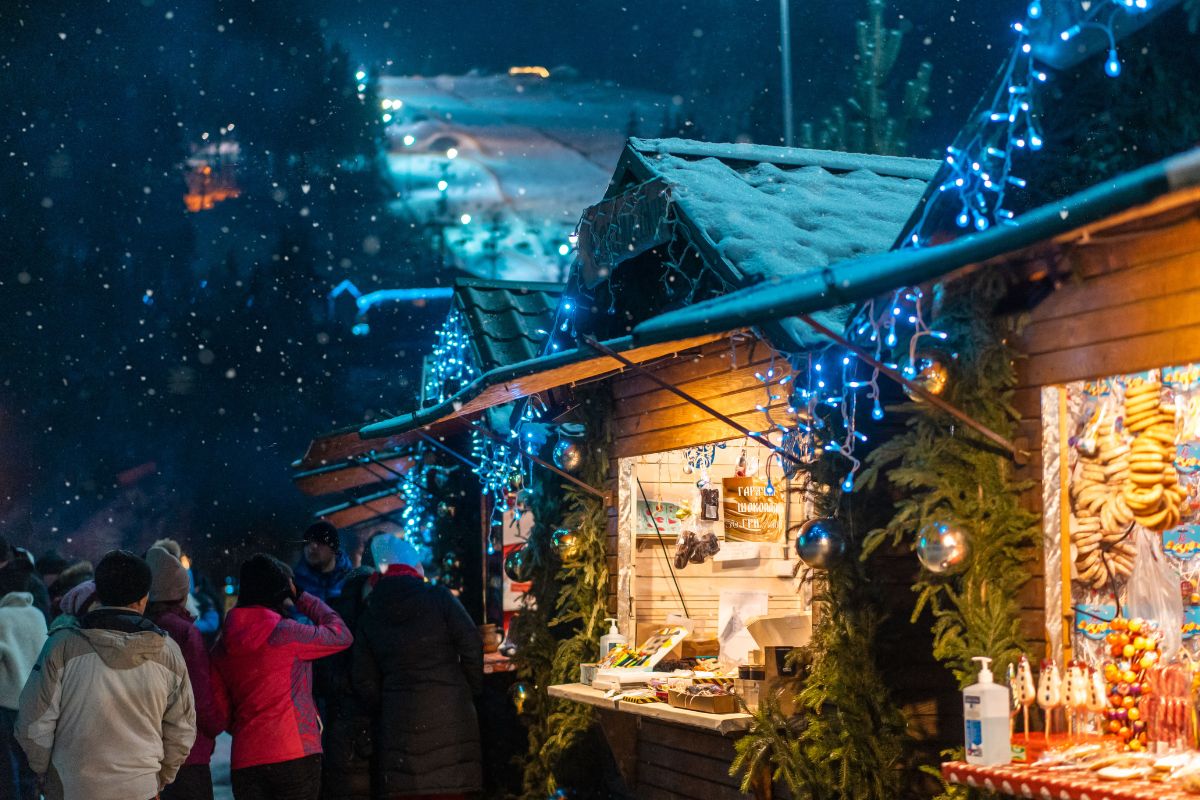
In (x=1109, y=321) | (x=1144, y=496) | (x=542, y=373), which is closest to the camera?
(x=1109, y=321)

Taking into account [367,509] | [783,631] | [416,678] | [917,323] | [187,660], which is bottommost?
[416,678]

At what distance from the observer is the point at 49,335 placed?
47812 millimetres

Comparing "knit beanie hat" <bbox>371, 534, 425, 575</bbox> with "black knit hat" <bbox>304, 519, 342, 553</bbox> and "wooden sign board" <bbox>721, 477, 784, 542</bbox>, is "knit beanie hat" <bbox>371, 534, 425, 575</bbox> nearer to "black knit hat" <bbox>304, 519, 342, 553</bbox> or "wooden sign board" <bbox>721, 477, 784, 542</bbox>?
"black knit hat" <bbox>304, 519, 342, 553</bbox>

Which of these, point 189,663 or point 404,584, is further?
point 404,584

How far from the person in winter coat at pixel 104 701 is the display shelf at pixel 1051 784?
353cm

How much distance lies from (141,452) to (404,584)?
39023mm

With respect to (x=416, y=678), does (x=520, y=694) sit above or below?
below

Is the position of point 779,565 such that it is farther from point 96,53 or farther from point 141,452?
point 96,53

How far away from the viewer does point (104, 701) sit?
18.4ft

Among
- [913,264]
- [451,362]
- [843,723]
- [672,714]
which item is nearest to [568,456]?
[672,714]

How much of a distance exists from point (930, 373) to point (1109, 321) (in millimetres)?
762

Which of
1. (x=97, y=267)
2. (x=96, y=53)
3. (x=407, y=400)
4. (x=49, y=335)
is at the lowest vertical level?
(x=407, y=400)

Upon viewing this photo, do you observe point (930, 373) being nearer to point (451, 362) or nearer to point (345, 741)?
point (345, 741)

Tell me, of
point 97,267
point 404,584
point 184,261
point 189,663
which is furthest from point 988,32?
point 97,267
